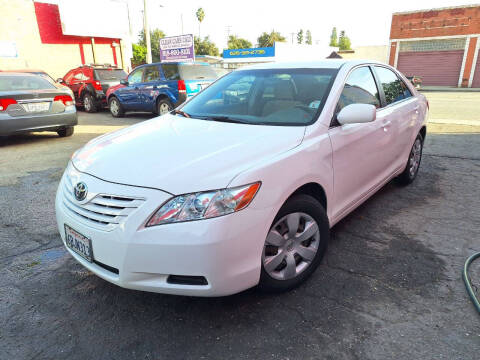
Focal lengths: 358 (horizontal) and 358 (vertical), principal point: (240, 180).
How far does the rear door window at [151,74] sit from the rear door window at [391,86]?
7370 mm

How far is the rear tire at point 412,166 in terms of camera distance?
15.0 ft

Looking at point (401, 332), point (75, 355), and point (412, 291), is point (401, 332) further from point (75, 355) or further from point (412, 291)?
point (75, 355)

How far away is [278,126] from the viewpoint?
8.87ft

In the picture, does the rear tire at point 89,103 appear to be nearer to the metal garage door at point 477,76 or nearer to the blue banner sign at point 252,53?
the blue banner sign at point 252,53

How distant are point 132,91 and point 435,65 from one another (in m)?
28.0

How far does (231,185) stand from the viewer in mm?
1998

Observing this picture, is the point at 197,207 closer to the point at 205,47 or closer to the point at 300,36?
the point at 205,47

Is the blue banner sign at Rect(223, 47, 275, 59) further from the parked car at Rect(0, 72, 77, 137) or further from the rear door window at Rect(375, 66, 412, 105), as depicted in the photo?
the rear door window at Rect(375, 66, 412, 105)

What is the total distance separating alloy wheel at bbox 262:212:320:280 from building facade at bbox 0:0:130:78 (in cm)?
1896

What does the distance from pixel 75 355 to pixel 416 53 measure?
1360 inches

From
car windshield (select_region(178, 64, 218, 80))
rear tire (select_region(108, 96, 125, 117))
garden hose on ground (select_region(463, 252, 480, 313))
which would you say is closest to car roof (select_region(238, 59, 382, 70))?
garden hose on ground (select_region(463, 252, 480, 313))

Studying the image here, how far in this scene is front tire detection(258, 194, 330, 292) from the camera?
91.4 inches

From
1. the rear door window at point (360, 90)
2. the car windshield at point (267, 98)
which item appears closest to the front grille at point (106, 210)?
the car windshield at point (267, 98)

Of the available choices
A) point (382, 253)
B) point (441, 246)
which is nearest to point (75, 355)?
point (382, 253)
